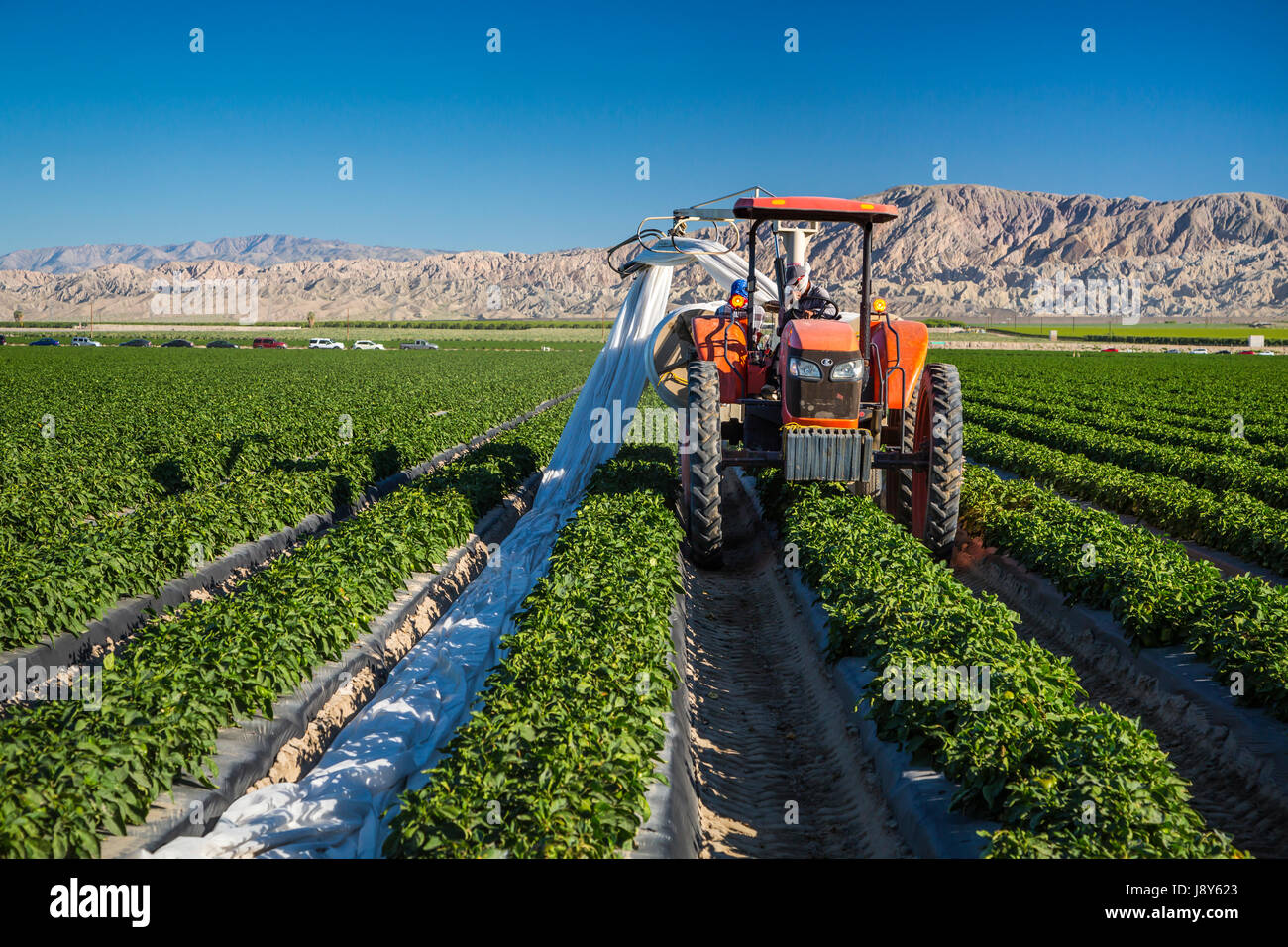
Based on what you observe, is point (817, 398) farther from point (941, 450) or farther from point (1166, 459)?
point (1166, 459)

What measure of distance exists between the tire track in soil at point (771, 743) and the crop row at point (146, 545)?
4858 mm

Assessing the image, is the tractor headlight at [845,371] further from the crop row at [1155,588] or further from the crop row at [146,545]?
the crop row at [146,545]

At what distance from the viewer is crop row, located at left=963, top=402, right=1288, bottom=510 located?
1298 cm

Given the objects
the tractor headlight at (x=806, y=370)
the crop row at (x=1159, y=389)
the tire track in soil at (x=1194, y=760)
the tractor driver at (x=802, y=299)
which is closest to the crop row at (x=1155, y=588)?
the tire track in soil at (x=1194, y=760)

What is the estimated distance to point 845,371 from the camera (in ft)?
29.4

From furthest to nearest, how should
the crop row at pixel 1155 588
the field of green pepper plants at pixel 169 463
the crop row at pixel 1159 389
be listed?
1. the crop row at pixel 1159 389
2. the field of green pepper plants at pixel 169 463
3. the crop row at pixel 1155 588

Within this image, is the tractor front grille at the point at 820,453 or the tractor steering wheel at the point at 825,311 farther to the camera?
the tractor steering wheel at the point at 825,311

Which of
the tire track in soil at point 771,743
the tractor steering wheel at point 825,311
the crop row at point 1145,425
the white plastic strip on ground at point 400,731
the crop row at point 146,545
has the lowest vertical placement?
the tire track in soil at point 771,743

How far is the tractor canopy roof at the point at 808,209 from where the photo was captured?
29.8 feet

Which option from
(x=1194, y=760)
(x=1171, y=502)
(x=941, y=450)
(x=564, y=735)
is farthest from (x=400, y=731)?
(x=1171, y=502)
